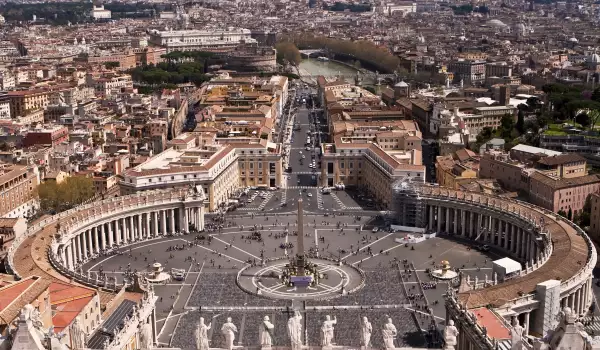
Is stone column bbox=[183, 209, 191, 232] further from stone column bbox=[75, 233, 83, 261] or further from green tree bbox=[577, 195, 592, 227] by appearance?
green tree bbox=[577, 195, 592, 227]

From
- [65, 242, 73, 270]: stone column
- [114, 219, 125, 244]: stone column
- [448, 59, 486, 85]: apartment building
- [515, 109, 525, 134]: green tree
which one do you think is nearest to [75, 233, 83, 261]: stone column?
[65, 242, 73, 270]: stone column

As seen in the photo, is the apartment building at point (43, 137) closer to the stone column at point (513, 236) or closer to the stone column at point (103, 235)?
the stone column at point (103, 235)

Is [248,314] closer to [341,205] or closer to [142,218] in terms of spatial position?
[142,218]

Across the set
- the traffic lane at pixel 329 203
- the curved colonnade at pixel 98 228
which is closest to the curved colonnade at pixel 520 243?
the traffic lane at pixel 329 203

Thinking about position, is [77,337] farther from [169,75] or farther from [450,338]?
[169,75]

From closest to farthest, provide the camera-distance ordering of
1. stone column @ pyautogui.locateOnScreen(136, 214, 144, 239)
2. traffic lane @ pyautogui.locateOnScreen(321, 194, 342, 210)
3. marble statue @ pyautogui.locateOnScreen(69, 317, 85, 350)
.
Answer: marble statue @ pyautogui.locateOnScreen(69, 317, 85, 350)
stone column @ pyautogui.locateOnScreen(136, 214, 144, 239)
traffic lane @ pyautogui.locateOnScreen(321, 194, 342, 210)

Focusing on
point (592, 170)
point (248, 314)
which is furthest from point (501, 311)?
point (592, 170)

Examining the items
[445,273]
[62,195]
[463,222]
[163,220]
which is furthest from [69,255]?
[463,222]
